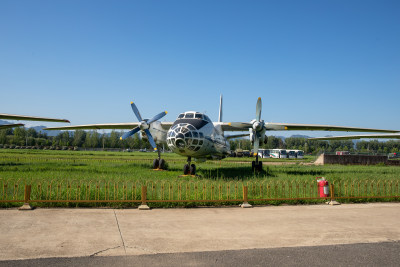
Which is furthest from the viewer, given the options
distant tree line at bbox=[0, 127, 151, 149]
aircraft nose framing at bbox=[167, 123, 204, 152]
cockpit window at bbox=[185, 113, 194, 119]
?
distant tree line at bbox=[0, 127, 151, 149]

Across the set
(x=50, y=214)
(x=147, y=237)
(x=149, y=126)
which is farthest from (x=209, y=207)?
(x=149, y=126)

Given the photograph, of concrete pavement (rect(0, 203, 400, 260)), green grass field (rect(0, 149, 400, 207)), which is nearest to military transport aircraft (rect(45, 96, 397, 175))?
green grass field (rect(0, 149, 400, 207))

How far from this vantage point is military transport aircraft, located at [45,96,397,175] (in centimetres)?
1728

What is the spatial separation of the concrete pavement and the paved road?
0.31 metres

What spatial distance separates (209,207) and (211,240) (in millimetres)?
4584

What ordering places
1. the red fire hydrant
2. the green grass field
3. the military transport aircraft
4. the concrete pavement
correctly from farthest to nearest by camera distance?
the military transport aircraft, the red fire hydrant, the green grass field, the concrete pavement

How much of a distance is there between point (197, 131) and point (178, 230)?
10.2 meters

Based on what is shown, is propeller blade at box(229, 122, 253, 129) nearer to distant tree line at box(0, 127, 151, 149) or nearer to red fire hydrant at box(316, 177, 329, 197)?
red fire hydrant at box(316, 177, 329, 197)

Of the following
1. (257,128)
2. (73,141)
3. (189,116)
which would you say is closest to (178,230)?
(189,116)

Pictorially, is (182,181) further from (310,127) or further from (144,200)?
(310,127)

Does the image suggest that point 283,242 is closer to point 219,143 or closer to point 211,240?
point 211,240

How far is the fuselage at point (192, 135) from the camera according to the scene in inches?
670

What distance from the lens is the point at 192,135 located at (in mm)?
17109

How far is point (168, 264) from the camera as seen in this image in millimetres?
5180
